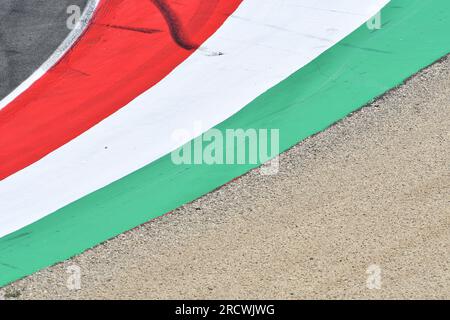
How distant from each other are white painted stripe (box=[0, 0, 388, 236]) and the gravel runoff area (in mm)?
1138

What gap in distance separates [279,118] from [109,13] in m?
3.20

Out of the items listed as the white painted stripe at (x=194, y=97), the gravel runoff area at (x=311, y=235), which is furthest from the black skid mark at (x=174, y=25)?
the gravel runoff area at (x=311, y=235)

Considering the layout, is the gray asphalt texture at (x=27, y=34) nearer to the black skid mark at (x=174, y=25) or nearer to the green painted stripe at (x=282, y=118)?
the black skid mark at (x=174, y=25)

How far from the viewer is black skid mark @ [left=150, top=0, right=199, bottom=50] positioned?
10383mm

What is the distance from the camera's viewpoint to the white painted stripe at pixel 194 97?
860 centimetres

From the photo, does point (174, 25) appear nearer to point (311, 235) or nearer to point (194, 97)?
point (194, 97)

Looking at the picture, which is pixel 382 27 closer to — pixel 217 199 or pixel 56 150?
pixel 217 199

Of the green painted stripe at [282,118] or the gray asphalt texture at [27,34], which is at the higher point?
the gray asphalt texture at [27,34]

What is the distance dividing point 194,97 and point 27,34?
8.54 ft

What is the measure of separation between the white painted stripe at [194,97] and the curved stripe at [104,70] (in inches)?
6.4

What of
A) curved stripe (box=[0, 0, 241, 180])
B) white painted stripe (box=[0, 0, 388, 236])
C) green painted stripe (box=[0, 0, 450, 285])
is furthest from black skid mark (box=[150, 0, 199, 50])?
green painted stripe (box=[0, 0, 450, 285])

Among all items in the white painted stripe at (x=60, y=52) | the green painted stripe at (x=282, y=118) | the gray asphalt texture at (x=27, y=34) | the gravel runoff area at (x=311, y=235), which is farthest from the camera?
the gray asphalt texture at (x=27, y=34)
